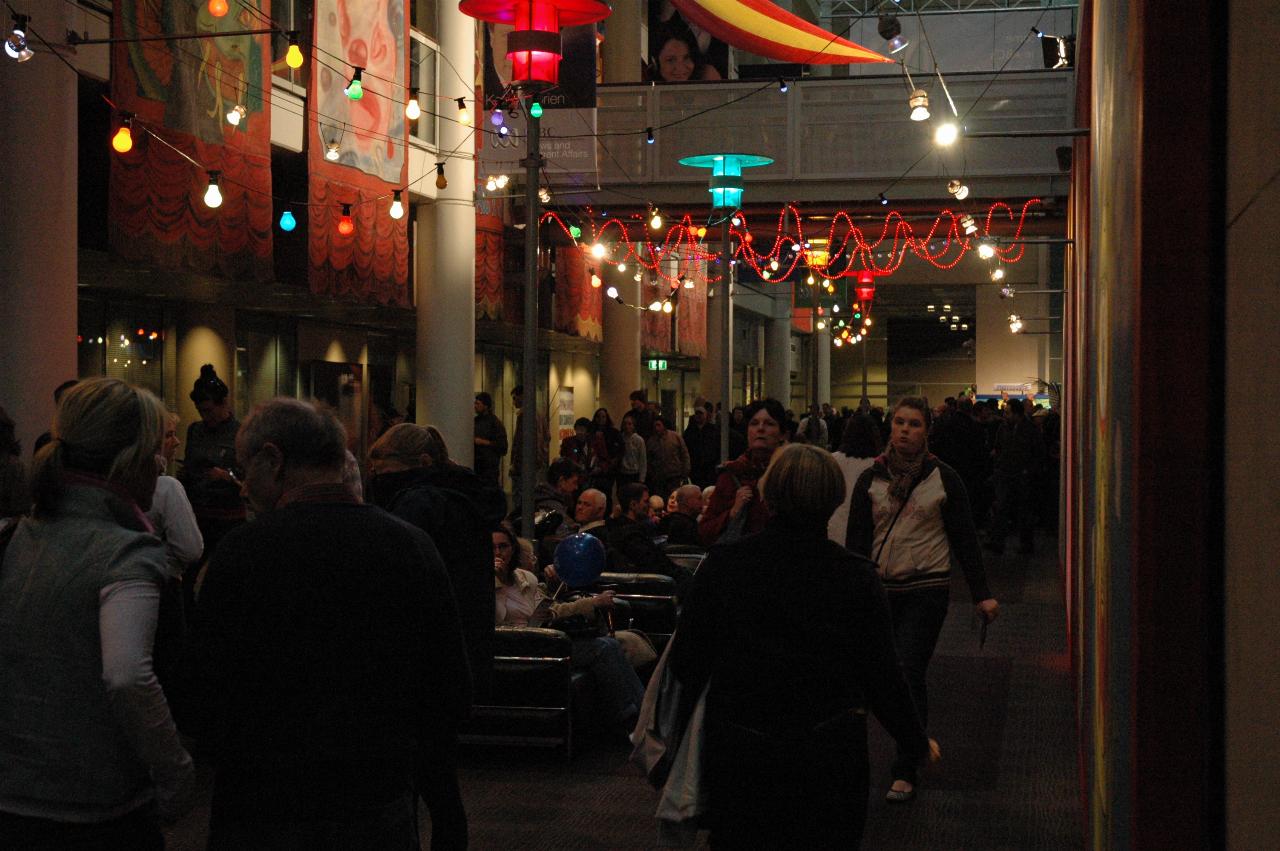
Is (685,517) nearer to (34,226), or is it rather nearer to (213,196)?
(213,196)

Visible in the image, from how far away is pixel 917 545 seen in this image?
715 centimetres

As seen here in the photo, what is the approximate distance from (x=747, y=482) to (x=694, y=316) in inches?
1221

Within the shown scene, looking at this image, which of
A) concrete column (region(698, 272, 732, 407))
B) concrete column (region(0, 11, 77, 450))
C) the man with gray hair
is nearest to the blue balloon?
concrete column (region(0, 11, 77, 450))

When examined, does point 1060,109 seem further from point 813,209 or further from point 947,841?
point 947,841

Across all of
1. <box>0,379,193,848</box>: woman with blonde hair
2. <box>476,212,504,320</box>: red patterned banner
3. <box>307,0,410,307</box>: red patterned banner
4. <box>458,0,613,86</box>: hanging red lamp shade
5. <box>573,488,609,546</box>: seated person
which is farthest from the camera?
<box>476,212,504,320</box>: red patterned banner

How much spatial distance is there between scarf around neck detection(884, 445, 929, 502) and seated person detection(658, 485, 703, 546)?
5.01 meters

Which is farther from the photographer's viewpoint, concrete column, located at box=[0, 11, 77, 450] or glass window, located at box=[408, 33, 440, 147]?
glass window, located at box=[408, 33, 440, 147]

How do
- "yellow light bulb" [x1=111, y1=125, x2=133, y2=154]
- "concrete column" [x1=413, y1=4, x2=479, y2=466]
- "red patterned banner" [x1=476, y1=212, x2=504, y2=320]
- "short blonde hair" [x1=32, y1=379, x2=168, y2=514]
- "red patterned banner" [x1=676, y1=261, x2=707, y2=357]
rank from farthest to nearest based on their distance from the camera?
"red patterned banner" [x1=676, y1=261, x2=707, y2=357]
"red patterned banner" [x1=476, y1=212, x2=504, y2=320]
"concrete column" [x1=413, y1=4, x2=479, y2=466]
"yellow light bulb" [x1=111, y1=125, x2=133, y2=154]
"short blonde hair" [x1=32, y1=379, x2=168, y2=514]

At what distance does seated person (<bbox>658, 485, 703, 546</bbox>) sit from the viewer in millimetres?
12328

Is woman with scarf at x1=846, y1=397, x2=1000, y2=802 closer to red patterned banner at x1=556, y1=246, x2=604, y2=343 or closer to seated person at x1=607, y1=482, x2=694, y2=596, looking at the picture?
seated person at x1=607, y1=482, x2=694, y2=596

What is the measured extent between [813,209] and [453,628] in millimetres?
→ 19948

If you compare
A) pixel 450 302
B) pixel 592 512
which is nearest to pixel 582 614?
pixel 592 512

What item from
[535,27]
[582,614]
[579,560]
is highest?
[535,27]

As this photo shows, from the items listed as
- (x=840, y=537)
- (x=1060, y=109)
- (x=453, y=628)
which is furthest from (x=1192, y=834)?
(x=1060, y=109)
